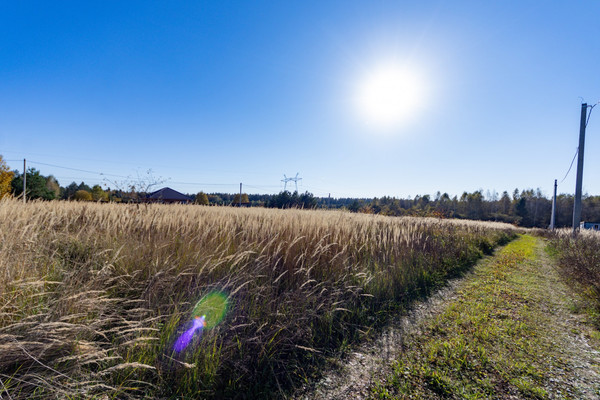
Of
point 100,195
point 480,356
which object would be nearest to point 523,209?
point 480,356

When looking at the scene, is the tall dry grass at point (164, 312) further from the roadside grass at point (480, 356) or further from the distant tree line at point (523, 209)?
the distant tree line at point (523, 209)

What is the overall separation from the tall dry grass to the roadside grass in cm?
66

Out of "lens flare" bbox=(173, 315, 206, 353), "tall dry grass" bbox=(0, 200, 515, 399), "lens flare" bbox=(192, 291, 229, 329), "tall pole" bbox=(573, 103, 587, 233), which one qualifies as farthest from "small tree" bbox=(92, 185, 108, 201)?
"tall pole" bbox=(573, 103, 587, 233)

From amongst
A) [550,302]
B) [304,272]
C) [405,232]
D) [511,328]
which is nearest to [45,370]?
[304,272]

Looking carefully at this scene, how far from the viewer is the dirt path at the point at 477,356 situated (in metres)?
2.25

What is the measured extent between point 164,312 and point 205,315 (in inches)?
16.5

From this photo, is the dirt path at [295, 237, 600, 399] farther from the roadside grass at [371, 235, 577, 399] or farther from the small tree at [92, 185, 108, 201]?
the small tree at [92, 185, 108, 201]

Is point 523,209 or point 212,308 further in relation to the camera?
point 523,209

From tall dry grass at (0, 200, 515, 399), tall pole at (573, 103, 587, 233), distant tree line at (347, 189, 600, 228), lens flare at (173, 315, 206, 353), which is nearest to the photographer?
tall dry grass at (0, 200, 515, 399)

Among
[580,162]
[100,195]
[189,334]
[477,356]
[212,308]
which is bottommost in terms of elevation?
[477,356]

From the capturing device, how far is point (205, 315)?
2.42 meters

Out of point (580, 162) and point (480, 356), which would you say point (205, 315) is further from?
point (580, 162)

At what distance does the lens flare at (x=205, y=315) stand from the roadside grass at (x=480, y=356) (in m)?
1.65

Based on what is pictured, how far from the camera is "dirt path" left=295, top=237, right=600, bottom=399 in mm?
2254
